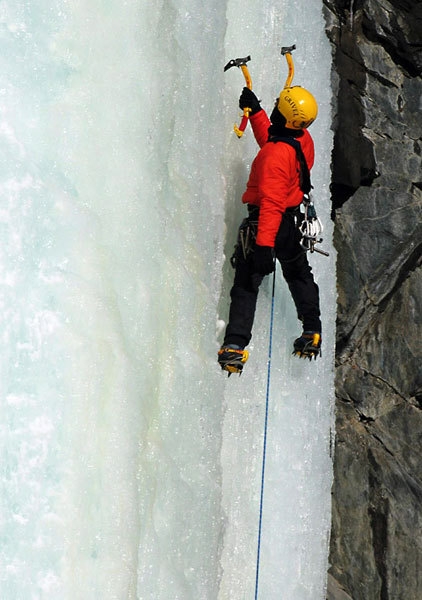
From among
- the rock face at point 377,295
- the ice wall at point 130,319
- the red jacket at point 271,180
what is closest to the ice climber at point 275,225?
the red jacket at point 271,180

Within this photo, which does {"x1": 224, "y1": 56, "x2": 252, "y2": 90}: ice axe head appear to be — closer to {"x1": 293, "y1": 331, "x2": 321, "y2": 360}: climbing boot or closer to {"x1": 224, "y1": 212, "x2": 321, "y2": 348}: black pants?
{"x1": 224, "y1": 212, "x2": 321, "y2": 348}: black pants

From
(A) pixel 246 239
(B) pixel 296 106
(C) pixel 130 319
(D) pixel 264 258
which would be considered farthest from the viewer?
(A) pixel 246 239

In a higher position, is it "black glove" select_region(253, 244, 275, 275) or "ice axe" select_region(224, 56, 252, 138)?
"ice axe" select_region(224, 56, 252, 138)

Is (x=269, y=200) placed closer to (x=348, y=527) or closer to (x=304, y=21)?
(x=304, y=21)

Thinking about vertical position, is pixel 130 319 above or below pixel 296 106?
Result: below

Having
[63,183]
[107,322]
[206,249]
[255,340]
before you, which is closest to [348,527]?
[255,340]

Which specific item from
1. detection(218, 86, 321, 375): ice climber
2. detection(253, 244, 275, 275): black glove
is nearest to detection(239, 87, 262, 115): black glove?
detection(218, 86, 321, 375): ice climber

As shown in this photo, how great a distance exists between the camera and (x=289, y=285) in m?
4.89

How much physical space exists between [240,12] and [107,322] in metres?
2.12

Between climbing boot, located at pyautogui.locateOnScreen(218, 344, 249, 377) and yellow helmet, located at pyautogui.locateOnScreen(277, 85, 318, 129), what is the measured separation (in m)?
1.14

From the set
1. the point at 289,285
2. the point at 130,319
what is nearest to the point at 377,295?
the point at 289,285

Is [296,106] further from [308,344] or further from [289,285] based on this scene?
[308,344]

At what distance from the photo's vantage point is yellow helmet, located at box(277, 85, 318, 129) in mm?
4457

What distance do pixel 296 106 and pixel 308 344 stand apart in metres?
1.21
